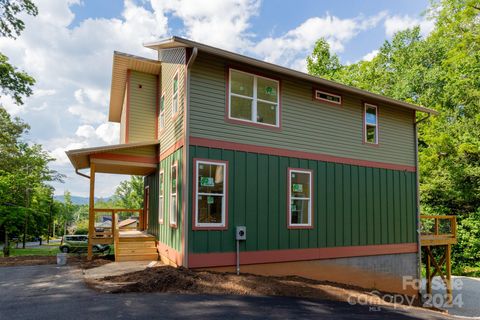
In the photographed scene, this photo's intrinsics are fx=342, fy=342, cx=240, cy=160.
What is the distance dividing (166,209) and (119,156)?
228 centimetres

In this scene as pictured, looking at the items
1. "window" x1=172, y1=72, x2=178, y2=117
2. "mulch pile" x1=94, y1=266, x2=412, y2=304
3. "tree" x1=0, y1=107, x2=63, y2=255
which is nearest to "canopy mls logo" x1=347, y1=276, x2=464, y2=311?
"mulch pile" x1=94, y1=266, x2=412, y2=304

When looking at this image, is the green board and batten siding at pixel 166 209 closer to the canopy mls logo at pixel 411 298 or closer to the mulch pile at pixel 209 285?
the mulch pile at pixel 209 285

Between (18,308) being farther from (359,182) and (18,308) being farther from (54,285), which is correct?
(359,182)

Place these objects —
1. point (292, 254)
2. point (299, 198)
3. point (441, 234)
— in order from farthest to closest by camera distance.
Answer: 1. point (441, 234)
2. point (299, 198)
3. point (292, 254)

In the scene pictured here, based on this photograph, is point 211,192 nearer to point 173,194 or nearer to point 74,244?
point 173,194

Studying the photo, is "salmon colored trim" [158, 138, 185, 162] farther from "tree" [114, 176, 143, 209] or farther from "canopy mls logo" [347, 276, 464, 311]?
"tree" [114, 176, 143, 209]

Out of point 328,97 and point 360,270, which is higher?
point 328,97

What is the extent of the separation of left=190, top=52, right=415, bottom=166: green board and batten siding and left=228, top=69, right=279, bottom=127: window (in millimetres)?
256

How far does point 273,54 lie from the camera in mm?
21547

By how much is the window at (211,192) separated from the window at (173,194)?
0.86 metres

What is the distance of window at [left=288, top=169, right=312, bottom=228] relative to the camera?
9.84 m

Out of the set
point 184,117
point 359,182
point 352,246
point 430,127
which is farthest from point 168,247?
point 430,127

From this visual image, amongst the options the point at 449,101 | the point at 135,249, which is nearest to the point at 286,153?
the point at 135,249

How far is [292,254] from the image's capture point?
962 cm
